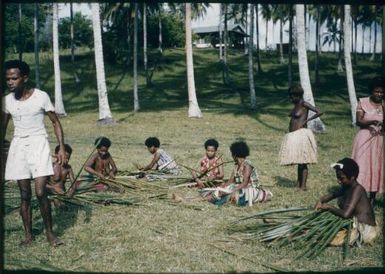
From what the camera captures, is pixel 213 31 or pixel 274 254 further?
pixel 213 31

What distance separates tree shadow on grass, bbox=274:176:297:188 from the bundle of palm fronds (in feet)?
9.98

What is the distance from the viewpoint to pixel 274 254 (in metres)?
4.64

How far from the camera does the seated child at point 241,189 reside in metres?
6.67

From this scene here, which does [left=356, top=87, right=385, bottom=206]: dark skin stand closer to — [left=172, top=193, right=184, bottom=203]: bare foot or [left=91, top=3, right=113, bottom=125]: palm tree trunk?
[left=172, top=193, right=184, bottom=203]: bare foot

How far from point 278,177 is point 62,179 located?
171 inches

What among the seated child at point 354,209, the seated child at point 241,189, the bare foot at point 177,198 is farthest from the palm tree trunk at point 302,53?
the seated child at point 354,209

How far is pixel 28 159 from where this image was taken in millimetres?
4855

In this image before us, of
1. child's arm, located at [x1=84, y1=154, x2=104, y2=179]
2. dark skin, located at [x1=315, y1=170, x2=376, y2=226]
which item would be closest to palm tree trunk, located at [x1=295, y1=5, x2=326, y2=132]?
child's arm, located at [x1=84, y1=154, x2=104, y2=179]

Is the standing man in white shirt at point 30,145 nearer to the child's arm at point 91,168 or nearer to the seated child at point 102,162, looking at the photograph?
the child's arm at point 91,168

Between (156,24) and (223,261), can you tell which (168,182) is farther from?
(156,24)

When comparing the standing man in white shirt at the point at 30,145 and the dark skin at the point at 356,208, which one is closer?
the standing man in white shirt at the point at 30,145

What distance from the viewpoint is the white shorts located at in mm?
4844

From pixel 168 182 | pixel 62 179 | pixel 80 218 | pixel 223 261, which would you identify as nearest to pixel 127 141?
pixel 168 182

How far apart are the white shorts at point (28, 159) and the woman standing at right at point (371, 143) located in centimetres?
424
